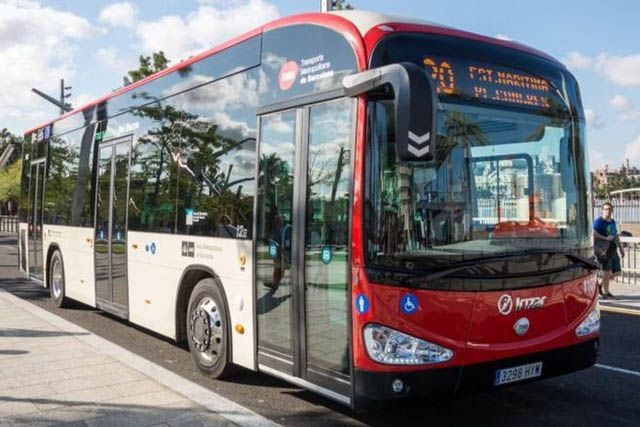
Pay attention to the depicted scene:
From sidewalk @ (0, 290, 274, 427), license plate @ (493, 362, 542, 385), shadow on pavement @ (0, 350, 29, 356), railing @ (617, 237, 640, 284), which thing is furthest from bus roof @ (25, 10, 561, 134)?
railing @ (617, 237, 640, 284)

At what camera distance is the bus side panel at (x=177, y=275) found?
225 inches

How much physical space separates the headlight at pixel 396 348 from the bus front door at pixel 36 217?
9243mm

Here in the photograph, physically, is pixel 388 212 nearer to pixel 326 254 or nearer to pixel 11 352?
pixel 326 254

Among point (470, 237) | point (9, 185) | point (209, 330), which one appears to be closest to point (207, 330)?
point (209, 330)

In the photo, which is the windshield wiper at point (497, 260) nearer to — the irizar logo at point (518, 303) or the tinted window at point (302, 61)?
the irizar logo at point (518, 303)

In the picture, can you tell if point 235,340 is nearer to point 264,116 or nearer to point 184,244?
point 184,244

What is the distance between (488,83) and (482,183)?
794 mm

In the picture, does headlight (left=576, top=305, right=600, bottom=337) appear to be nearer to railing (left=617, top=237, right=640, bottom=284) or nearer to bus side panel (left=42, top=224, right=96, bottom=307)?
bus side panel (left=42, top=224, right=96, bottom=307)

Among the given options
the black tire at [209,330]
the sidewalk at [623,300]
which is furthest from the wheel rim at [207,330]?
the sidewalk at [623,300]

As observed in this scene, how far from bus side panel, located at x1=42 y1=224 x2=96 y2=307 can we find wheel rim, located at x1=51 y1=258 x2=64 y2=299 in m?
0.33

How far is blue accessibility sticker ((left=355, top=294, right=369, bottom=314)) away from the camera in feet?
14.3

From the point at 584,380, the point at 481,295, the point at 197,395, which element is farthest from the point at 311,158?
the point at 584,380

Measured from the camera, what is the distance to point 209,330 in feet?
20.9

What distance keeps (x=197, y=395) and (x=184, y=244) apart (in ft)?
5.66
